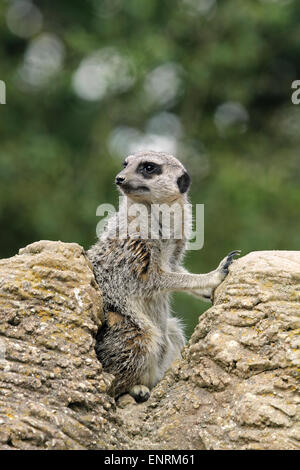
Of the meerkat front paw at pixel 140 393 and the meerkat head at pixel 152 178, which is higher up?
the meerkat head at pixel 152 178

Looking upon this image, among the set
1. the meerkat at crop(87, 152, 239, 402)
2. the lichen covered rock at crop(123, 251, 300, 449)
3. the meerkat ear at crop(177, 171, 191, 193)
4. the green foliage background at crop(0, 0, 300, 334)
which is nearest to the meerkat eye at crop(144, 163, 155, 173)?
the meerkat at crop(87, 152, 239, 402)

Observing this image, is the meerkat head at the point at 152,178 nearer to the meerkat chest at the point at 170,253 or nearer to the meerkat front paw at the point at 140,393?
the meerkat chest at the point at 170,253

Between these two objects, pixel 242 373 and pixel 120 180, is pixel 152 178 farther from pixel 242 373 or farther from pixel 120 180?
pixel 242 373

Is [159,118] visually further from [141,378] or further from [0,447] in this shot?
[0,447]

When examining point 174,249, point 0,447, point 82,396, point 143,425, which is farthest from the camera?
point 174,249

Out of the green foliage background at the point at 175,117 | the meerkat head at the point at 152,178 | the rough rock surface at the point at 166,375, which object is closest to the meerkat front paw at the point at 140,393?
the rough rock surface at the point at 166,375

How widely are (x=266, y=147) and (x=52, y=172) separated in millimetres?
3661

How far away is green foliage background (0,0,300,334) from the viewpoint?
44.0ft

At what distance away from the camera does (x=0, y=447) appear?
11.9ft

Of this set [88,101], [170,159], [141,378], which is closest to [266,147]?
[88,101]

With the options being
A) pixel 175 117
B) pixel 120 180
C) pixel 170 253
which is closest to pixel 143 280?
pixel 170 253

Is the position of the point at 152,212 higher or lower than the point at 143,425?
higher

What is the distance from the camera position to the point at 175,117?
579 inches

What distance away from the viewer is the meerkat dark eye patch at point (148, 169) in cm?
564
